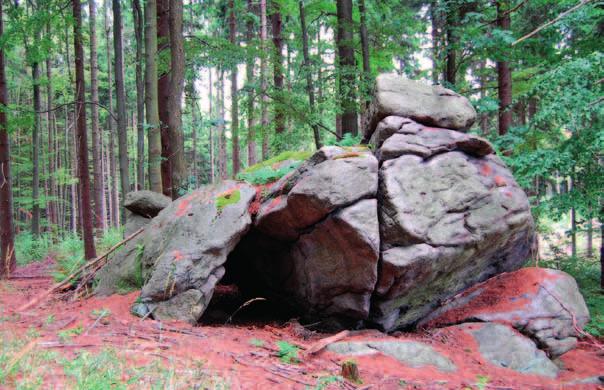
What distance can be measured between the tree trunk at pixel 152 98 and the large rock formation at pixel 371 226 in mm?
A: 2535

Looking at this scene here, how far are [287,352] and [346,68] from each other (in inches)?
318

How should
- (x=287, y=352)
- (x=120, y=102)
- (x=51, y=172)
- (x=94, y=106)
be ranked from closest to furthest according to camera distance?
1. (x=287, y=352)
2. (x=120, y=102)
3. (x=94, y=106)
4. (x=51, y=172)

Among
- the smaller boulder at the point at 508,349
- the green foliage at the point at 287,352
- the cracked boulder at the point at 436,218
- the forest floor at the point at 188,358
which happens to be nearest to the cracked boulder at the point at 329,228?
the cracked boulder at the point at 436,218

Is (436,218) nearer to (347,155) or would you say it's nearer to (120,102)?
(347,155)

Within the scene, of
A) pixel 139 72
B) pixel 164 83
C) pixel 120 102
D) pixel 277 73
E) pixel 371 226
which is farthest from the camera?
pixel 139 72

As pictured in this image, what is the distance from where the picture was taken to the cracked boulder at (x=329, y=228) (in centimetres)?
599

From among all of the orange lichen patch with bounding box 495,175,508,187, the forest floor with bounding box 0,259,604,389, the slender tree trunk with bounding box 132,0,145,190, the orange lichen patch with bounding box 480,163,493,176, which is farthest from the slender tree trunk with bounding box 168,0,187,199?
the orange lichen patch with bounding box 495,175,508,187

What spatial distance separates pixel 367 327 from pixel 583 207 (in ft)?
17.3

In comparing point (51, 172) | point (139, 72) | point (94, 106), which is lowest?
point (51, 172)

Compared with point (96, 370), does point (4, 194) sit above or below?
above

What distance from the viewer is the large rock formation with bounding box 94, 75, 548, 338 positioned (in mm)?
6047

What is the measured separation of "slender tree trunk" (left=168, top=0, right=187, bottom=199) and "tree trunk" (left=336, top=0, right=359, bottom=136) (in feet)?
13.4

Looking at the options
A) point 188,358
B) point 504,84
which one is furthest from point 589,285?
point 188,358

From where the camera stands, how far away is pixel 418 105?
7.38m
